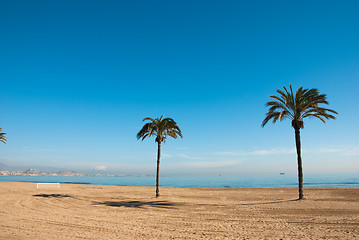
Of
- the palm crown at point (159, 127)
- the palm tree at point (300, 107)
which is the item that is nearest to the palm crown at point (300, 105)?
the palm tree at point (300, 107)

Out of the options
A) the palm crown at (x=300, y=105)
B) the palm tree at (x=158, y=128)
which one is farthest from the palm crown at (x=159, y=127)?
the palm crown at (x=300, y=105)

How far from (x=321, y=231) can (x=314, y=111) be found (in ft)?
50.4

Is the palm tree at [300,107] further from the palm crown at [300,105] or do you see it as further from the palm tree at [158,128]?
the palm tree at [158,128]

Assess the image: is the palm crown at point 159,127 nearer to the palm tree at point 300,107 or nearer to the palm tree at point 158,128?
the palm tree at point 158,128

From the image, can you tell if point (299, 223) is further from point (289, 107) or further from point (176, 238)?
point (289, 107)

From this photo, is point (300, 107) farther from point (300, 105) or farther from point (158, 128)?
point (158, 128)

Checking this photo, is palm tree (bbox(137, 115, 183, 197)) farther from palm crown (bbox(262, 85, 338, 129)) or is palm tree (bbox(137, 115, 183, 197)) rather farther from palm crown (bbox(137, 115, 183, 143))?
palm crown (bbox(262, 85, 338, 129))

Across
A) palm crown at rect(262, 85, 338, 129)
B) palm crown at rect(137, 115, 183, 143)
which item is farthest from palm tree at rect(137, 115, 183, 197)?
palm crown at rect(262, 85, 338, 129)

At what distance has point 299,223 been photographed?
12.5 m

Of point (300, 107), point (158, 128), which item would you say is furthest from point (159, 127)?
point (300, 107)

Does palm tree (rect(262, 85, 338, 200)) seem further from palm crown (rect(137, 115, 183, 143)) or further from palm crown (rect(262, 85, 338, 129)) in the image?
palm crown (rect(137, 115, 183, 143))

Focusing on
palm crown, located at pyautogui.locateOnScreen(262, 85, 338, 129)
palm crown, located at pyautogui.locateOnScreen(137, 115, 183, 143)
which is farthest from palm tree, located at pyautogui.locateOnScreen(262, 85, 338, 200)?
palm crown, located at pyautogui.locateOnScreen(137, 115, 183, 143)

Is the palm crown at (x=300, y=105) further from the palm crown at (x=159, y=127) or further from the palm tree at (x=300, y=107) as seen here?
the palm crown at (x=159, y=127)

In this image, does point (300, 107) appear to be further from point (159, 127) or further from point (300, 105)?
point (159, 127)
